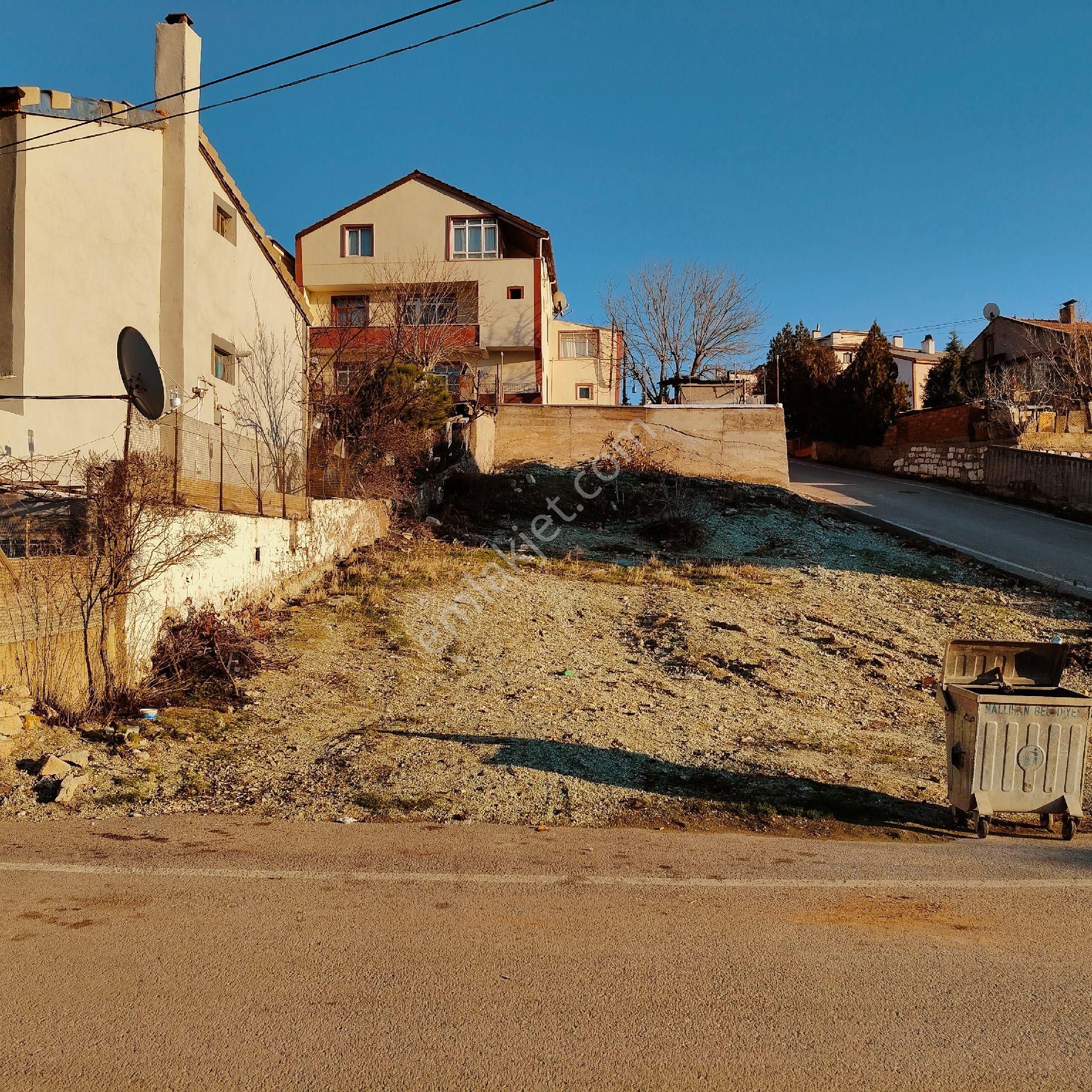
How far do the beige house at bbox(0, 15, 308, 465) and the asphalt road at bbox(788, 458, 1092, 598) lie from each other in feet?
53.5

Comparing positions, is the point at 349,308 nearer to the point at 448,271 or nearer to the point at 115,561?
the point at 448,271

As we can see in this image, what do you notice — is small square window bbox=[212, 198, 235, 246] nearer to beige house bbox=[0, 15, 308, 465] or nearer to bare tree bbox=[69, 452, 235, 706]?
beige house bbox=[0, 15, 308, 465]

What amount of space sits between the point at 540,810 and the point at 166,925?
3.21 meters

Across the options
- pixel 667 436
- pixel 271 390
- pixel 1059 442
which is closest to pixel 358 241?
pixel 667 436

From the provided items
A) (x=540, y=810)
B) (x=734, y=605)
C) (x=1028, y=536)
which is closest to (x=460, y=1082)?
(x=540, y=810)

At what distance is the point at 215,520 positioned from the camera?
11008mm

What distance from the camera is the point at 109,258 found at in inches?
602

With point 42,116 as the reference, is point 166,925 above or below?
below

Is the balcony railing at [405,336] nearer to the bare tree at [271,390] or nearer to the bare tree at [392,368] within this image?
the bare tree at [392,368]

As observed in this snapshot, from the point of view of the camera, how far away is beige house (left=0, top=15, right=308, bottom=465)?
13789 millimetres

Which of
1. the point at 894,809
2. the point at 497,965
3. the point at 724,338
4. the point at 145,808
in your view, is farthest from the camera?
the point at 724,338

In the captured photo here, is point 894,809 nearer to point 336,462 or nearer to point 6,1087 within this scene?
point 6,1087

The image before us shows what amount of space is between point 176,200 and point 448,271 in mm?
18809

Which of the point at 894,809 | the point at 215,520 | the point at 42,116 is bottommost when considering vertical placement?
the point at 894,809
